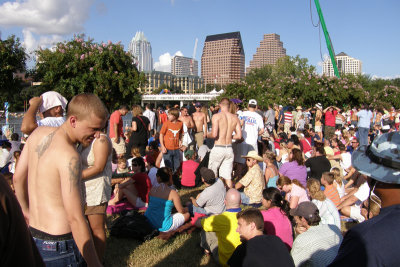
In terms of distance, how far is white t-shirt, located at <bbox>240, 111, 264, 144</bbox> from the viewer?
24.4ft

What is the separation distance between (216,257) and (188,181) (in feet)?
10.9

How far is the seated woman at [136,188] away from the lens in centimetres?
617

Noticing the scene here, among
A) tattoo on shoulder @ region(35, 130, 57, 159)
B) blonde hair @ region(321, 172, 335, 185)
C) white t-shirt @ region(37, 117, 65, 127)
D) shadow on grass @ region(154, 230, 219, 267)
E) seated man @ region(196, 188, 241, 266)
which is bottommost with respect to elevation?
shadow on grass @ region(154, 230, 219, 267)

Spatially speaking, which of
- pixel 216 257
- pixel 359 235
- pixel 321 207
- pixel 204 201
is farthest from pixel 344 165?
pixel 359 235

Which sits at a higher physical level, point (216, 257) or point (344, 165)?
point (344, 165)

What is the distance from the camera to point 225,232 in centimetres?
411

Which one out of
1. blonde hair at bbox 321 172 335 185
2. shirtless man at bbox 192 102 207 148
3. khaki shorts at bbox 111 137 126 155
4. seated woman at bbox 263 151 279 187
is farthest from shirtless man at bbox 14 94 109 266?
shirtless man at bbox 192 102 207 148

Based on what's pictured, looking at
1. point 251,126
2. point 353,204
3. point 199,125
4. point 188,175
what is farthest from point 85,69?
point 353,204

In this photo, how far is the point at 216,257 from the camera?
13.9 ft

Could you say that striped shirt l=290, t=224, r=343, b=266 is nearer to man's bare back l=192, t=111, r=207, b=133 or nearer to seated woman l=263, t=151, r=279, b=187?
seated woman l=263, t=151, r=279, b=187

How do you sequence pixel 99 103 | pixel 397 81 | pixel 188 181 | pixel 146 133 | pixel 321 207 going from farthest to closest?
pixel 397 81 < pixel 146 133 < pixel 188 181 < pixel 321 207 < pixel 99 103

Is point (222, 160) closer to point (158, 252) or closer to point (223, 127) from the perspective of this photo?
point (223, 127)

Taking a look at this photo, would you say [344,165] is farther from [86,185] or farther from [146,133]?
[86,185]

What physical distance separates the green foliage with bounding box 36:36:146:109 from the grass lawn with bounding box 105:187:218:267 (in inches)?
519
